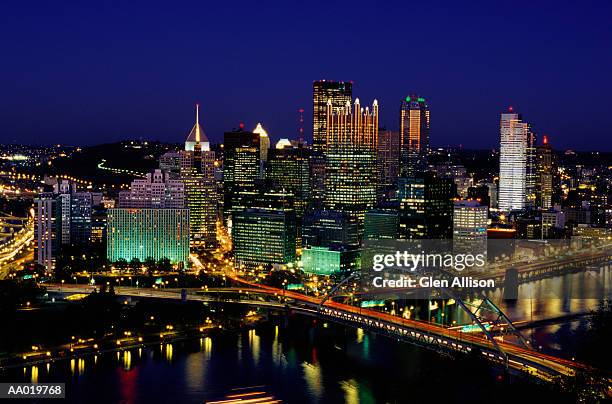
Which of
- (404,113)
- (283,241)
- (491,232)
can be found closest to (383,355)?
(283,241)

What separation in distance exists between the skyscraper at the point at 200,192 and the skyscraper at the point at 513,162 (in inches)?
410

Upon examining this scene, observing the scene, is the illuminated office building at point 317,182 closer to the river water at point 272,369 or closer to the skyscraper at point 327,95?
the skyscraper at point 327,95

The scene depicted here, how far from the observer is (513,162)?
3155 centimetres

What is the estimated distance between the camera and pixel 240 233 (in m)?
18.9

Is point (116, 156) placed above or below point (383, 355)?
above

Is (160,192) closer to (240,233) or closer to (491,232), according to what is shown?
(240,233)

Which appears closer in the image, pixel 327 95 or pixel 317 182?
pixel 317 182

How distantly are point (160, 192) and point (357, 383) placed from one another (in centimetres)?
979

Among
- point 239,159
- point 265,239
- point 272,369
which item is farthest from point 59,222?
point 272,369

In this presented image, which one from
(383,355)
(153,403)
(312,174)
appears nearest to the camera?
(153,403)

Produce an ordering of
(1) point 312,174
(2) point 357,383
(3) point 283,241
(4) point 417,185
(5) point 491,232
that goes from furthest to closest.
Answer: (1) point 312,174, (5) point 491,232, (4) point 417,185, (3) point 283,241, (2) point 357,383

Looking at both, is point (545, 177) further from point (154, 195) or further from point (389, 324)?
point (389, 324)

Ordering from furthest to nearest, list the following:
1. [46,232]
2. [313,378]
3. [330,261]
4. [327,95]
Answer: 1. [327,95]
2. [46,232]
3. [330,261]
4. [313,378]

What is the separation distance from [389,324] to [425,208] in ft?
26.8
